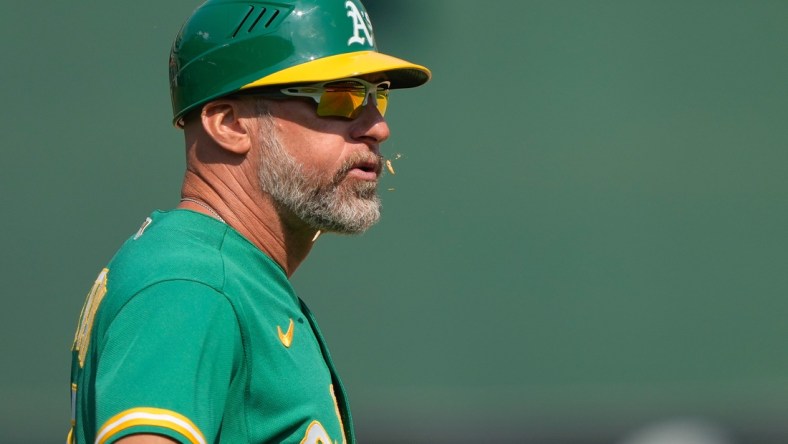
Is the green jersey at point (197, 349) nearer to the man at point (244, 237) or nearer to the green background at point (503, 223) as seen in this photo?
the man at point (244, 237)

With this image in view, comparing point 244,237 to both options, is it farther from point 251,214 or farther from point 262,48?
point 262,48

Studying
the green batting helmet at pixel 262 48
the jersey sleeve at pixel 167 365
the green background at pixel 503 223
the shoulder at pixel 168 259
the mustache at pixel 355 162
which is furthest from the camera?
the green background at pixel 503 223

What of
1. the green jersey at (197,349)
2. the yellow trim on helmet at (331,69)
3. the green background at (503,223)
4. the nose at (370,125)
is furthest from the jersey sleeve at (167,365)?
the green background at (503,223)

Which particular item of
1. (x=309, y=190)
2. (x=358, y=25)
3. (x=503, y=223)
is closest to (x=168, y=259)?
(x=309, y=190)

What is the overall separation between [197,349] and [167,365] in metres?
0.05

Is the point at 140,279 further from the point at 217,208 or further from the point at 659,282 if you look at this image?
the point at 659,282

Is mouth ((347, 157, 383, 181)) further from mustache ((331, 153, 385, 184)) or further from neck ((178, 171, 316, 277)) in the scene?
neck ((178, 171, 316, 277))

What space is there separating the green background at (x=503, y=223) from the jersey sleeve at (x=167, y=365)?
281 centimetres

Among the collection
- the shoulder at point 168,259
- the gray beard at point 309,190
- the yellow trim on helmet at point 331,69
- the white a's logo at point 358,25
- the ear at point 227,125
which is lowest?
the shoulder at point 168,259

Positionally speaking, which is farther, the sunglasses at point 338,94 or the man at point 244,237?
the sunglasses at point 338,94

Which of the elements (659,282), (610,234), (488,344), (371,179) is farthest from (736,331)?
(371,179)

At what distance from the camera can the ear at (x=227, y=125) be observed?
1772 mm

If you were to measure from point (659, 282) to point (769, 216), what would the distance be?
593 millimetres

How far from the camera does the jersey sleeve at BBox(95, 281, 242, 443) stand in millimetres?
1244
